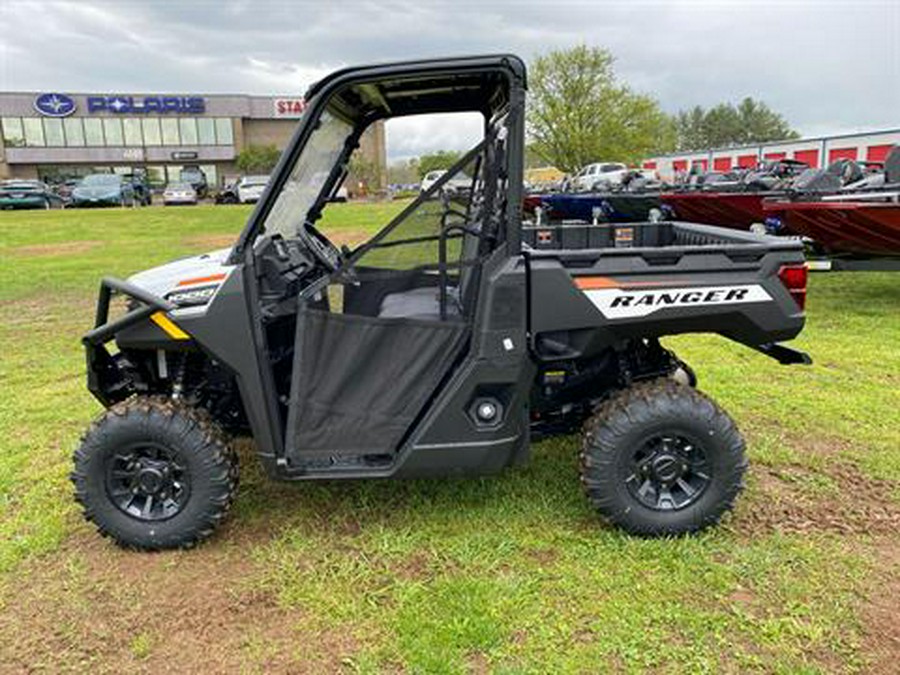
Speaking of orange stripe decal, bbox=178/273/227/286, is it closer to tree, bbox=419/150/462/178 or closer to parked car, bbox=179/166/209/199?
tree, bbox=419/150/462/178

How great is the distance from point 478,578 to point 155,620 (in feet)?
3.90

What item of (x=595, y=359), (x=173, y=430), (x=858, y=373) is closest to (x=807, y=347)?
(x=858, y=373)

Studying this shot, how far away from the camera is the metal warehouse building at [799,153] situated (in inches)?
1312

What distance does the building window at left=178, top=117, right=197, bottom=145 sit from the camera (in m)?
56.6

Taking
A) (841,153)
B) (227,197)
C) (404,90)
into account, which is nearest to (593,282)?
(404,90)

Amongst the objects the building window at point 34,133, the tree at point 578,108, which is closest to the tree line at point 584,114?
the tree at point 578,108

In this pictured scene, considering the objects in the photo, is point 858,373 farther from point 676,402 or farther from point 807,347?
point 676,402

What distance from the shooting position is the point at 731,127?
88188 millimetres

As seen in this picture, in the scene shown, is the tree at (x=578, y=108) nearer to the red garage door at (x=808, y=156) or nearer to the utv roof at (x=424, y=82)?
the red garage door at (x=808, y=156)

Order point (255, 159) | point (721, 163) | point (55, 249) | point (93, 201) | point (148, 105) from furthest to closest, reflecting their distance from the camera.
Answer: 1. point (148, 105)
2. point (255, 159)
3. point (721, 163)
4. point (93, 201)
5. point (55, 249)

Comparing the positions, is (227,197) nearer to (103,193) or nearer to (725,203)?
(103,193)

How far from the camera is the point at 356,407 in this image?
2963 millimetres

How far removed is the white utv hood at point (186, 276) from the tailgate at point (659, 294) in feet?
4.11

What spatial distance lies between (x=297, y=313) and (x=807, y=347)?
15.6 feet
